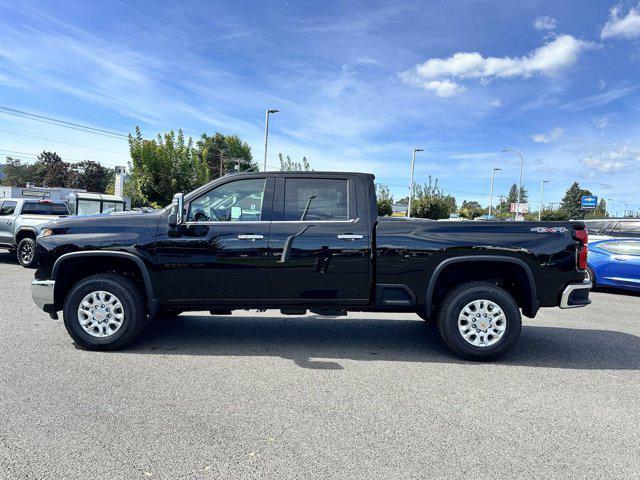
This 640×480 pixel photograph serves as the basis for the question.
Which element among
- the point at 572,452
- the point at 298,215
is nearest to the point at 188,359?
the point at 298,215

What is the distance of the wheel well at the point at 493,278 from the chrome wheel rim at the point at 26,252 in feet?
37.4

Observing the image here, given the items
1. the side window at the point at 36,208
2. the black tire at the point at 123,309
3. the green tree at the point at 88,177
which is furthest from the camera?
the green tree at the point at 88,177

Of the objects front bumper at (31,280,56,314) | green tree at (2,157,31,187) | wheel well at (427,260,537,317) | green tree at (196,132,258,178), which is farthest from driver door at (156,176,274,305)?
green tree at (2,157,31,187)

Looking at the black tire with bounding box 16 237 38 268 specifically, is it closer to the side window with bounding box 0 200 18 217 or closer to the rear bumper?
the side window with bounding box 0 200 18 217

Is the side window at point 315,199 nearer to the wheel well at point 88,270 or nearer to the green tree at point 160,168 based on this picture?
the wheel well at point 88,270

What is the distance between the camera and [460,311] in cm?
497

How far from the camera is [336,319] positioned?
6.89 m

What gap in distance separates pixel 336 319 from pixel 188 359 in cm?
257

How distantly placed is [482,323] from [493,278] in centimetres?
63

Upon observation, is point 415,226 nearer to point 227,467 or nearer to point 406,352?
point 406,352

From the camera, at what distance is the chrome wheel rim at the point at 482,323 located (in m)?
4.95

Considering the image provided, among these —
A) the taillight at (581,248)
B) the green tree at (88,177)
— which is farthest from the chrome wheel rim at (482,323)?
the green tree at (88,177)

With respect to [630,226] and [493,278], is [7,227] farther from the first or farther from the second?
[630,226]

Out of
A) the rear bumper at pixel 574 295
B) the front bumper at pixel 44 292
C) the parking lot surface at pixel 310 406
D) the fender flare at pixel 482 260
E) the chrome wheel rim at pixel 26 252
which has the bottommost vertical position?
the parking lot surface at pixel 310 406
